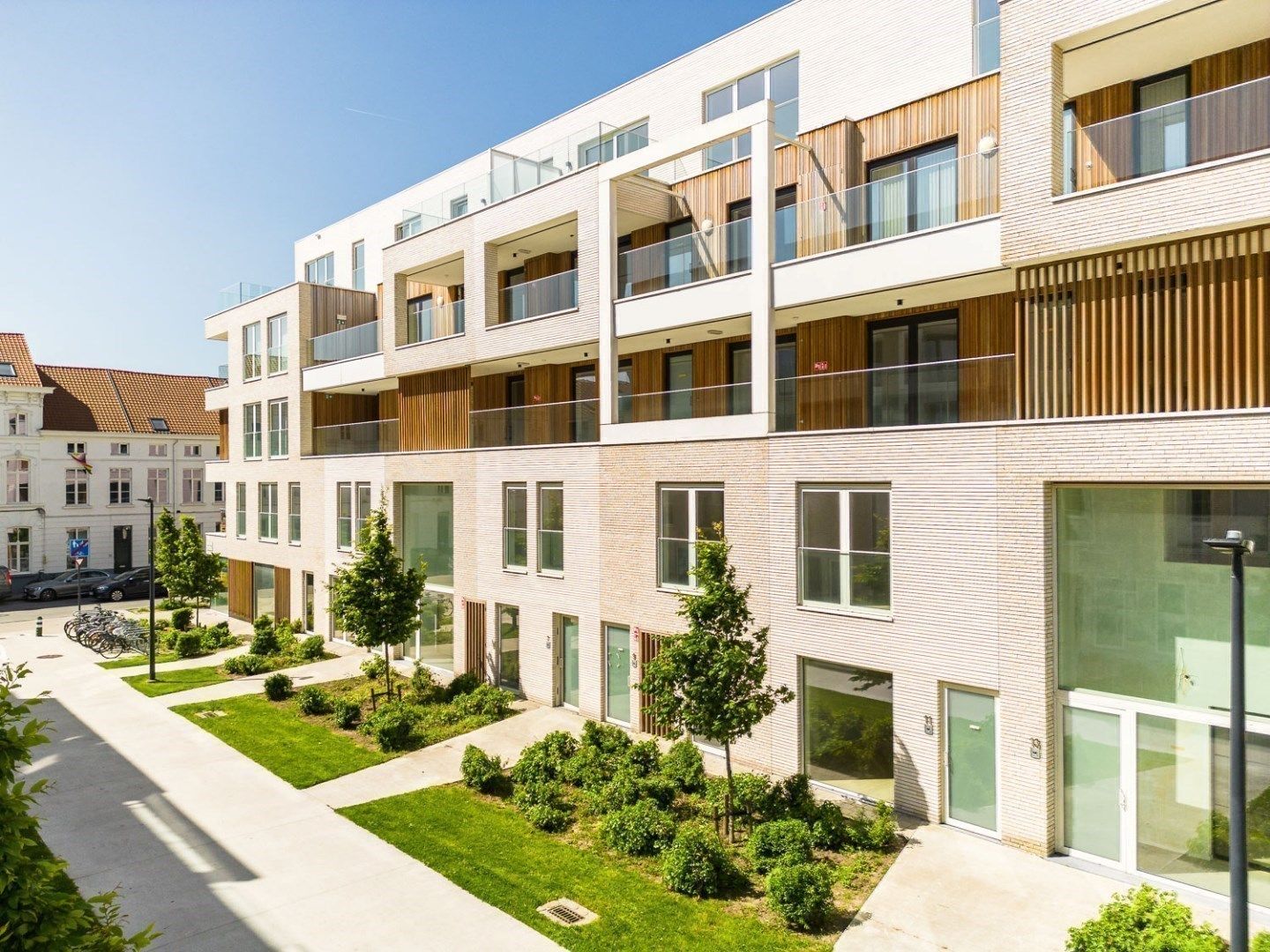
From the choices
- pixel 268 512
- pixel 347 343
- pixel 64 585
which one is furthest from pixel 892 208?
pixel 64 585

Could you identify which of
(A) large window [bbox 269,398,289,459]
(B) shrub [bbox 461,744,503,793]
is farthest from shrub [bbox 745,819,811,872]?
(A) large window [bbox 269,398,289,459]

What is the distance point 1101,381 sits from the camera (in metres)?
11.2

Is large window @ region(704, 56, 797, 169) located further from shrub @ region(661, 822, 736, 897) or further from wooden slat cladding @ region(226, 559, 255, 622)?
wooden slat cladding @ region(226, 559, 255, 622)

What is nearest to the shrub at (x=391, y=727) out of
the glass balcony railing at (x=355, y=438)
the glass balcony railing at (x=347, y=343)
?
the glass balcony railing at (x=355, y=438)

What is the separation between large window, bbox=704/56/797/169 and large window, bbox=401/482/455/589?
1088 cm

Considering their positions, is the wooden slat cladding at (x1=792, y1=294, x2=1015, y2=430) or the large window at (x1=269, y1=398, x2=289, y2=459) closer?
the wooden slat cladding at (x1=792, y1=294, x2=1015, y2=430)

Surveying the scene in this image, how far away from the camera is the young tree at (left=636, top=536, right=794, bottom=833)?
471 inches

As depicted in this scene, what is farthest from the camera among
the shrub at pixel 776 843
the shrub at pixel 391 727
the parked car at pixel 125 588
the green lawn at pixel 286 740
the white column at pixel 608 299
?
the parked car at pixel 125 588

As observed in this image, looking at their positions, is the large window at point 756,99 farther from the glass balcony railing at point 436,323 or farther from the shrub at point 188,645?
the shrub at point 188,645

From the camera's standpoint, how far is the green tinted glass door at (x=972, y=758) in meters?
11.8

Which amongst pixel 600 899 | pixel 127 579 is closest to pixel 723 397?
pixel 600 899

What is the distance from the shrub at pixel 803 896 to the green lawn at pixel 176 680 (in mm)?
17604

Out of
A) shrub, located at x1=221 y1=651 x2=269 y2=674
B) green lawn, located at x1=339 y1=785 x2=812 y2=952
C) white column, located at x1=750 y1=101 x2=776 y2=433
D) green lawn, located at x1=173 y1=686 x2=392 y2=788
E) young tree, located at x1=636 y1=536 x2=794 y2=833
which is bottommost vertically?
green lawn, located at x1=173 y1=686 x2=392 y2=788

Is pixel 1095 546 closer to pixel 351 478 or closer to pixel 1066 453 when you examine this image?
pixel 1066 453
